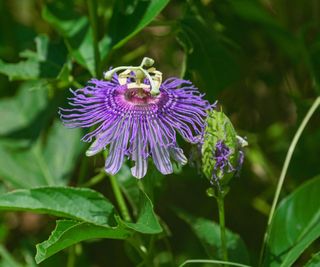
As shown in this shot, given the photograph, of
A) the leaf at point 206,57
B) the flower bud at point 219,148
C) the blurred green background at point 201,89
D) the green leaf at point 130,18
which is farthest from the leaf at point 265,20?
the flower bud at point 219,148

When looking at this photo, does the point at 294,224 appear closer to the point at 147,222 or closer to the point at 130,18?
the point at 147,222

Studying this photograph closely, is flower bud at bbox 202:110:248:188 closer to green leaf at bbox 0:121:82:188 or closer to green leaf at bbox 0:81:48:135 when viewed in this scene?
green leaf at bbox 0:121:82:188

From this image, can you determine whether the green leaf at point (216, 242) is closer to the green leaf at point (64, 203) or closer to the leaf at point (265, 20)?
the green leaf at point (64, 203)

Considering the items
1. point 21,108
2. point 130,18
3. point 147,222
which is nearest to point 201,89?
point 130,18

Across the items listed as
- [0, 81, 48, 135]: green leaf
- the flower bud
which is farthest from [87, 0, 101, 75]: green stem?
[0, 81, 48, 135]: green leaf

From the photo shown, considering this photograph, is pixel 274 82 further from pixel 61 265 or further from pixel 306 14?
pixel 61 265

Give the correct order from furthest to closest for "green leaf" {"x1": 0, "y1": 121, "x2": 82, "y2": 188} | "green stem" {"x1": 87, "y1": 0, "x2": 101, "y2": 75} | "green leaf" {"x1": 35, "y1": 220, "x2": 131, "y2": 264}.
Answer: "green leaf" {"x1": 0, "y1": 121, "x2": 82, "y2": 188} < "green stem" {"x1": 87, "y1": 0, "x2": 101, "y2": 75} < "green leaf" {"x1": 35, "y1": 220, "x2": 131, "y2": 264}
